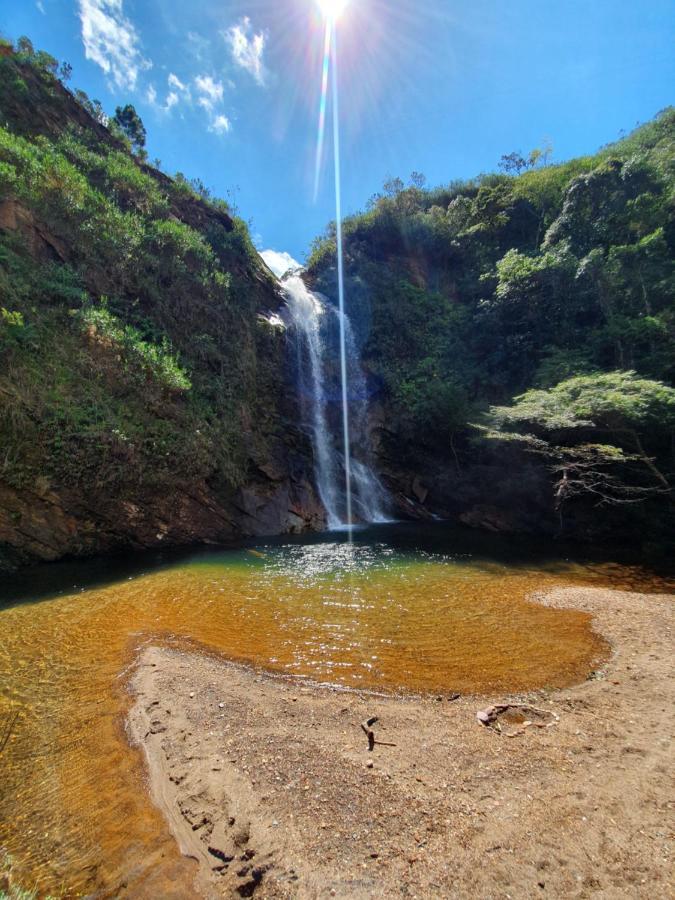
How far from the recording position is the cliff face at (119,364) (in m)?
10.3

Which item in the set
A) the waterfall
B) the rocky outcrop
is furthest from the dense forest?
the waterfall

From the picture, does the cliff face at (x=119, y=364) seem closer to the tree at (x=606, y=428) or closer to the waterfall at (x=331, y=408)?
the waterfall at (x=331, y=408)

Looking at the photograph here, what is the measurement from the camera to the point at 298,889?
7.62 ft

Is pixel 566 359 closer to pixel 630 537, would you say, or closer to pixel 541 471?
pixel 541 471

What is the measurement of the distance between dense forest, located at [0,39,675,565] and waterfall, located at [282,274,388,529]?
924mm

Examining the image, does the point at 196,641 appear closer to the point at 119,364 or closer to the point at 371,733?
the point at 371,733

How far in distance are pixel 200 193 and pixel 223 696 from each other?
30.3m

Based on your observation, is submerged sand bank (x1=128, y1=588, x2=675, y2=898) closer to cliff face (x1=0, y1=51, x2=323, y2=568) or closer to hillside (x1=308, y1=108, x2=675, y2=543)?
cliff face (x1=0, y1=51, x2=323, y2=568)

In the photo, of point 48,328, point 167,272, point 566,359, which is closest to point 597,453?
point 566,359

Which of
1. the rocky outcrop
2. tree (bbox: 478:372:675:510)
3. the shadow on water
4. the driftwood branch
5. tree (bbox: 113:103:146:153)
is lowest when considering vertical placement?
the driftwood branch

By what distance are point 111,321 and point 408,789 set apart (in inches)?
609

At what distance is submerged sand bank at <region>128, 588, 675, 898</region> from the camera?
2.39 m

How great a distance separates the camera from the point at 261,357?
19594mm

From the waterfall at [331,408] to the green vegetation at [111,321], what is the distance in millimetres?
2027
